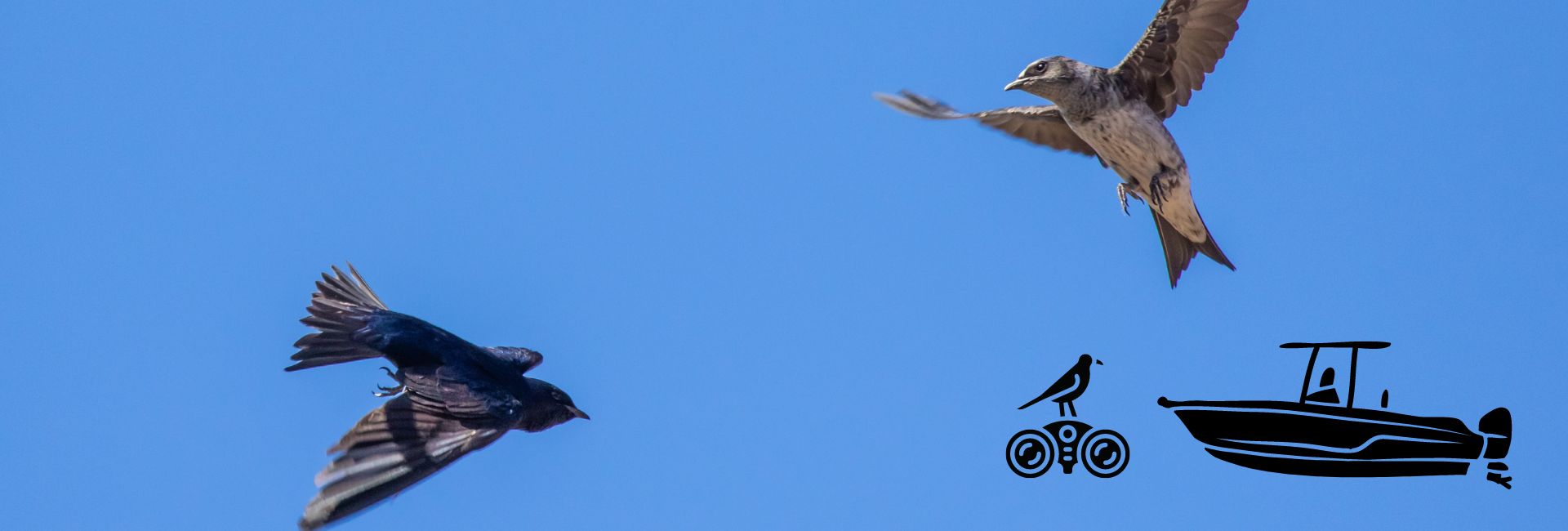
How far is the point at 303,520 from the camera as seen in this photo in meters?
13.3

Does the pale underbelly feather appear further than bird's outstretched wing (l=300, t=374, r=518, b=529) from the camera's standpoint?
Yes

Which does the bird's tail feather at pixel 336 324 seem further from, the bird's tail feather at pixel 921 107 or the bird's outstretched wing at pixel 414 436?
the bird's tail feather at pixel 921 107

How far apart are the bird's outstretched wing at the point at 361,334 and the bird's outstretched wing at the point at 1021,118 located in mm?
3229

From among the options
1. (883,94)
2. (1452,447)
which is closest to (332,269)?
(883,94)

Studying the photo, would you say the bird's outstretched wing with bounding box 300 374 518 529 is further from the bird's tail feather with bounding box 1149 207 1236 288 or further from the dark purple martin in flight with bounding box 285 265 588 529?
the bird's tail feather with bounding box 1149 207 1236 288

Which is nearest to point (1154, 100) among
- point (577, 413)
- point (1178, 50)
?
point (1178, 50)

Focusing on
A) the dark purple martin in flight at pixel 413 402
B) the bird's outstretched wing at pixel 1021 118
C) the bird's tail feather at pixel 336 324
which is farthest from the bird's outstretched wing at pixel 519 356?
the bird's outstretched wing at pixel 1021 118

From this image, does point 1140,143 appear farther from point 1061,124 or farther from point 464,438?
point 464,438

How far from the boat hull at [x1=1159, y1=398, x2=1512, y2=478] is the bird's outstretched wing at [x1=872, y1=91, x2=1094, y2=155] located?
195cm

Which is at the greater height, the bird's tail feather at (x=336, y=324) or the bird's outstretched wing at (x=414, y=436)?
the bird's tail feather at (x=336, y=324)

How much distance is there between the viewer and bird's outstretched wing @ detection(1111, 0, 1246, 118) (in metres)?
14.8

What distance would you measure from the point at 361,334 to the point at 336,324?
344 millimetres

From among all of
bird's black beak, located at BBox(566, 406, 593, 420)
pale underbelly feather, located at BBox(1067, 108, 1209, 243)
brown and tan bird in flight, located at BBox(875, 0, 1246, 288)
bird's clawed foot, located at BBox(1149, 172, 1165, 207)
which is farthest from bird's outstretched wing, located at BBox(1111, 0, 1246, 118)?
bird's black beak, located at BBox(566, 406, 593, 420)

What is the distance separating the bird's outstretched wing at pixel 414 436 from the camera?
13852 millimetres
